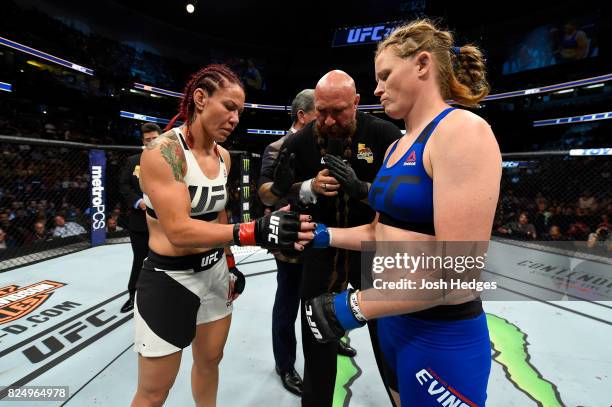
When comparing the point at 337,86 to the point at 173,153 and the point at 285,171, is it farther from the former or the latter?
the point at 173,153

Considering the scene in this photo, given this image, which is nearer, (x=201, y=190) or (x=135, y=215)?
(x=201, y=190)

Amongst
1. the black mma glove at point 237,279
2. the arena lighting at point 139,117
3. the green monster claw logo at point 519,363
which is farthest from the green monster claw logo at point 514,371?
the arena lighting at point 139,117

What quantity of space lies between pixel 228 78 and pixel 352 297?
3.87 ft

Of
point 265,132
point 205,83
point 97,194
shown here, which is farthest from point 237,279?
point 265,132

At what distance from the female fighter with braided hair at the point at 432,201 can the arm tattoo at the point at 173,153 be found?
0.80 m

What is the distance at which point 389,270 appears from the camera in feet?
3.26

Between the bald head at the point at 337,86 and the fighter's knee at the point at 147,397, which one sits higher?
the bald head at the point at 337,86

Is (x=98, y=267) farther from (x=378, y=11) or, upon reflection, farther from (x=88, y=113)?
(x=378, y=11)

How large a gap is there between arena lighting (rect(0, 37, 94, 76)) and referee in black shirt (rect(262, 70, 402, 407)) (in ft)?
39.2

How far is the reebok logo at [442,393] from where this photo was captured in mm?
907

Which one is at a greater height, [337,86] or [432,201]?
[337,86]

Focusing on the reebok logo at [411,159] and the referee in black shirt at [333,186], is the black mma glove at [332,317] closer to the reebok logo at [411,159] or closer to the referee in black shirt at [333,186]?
the reebok logo at [411,159]

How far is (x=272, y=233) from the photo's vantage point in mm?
1373

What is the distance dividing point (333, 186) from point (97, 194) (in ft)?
17.1
